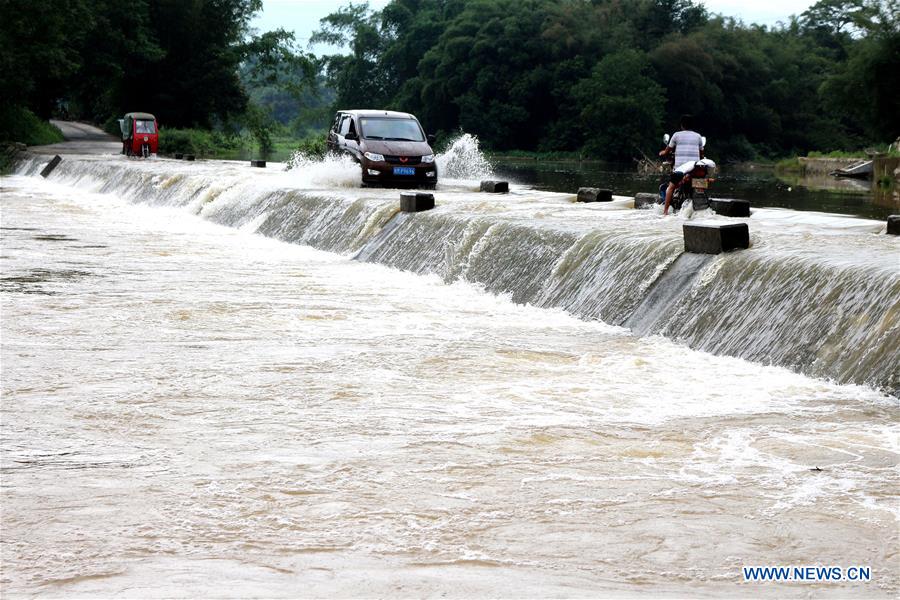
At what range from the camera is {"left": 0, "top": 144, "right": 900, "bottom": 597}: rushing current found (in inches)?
198

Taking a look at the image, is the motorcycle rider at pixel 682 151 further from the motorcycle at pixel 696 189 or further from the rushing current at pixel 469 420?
the rushing current at pixel 469 420

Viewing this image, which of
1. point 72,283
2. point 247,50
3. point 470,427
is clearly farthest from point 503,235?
point 247,50

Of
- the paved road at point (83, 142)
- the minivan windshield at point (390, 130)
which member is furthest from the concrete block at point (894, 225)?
the paved road at point (83, 142)

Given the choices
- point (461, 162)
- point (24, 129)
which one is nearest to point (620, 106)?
point (24, 129)

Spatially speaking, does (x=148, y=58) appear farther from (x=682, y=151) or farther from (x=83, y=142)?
(x=682, y=151)

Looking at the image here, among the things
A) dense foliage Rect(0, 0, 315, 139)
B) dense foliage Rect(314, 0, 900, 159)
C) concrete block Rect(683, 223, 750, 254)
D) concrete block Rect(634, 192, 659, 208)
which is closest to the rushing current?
concrete block Rect(683, 223, 750, 254)

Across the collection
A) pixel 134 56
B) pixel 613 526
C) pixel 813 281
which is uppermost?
pixel 134 56

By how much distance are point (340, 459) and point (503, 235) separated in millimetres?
7812

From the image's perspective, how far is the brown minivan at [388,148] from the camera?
2258 cm

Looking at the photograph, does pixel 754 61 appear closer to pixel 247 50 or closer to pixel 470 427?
pixel 247 50

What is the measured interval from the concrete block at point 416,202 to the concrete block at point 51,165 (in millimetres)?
23411

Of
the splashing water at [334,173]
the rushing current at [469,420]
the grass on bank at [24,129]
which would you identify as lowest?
the rushing current at [469,420]

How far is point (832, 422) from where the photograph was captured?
7160 millimetres

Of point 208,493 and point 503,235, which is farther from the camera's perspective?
point 503,235
